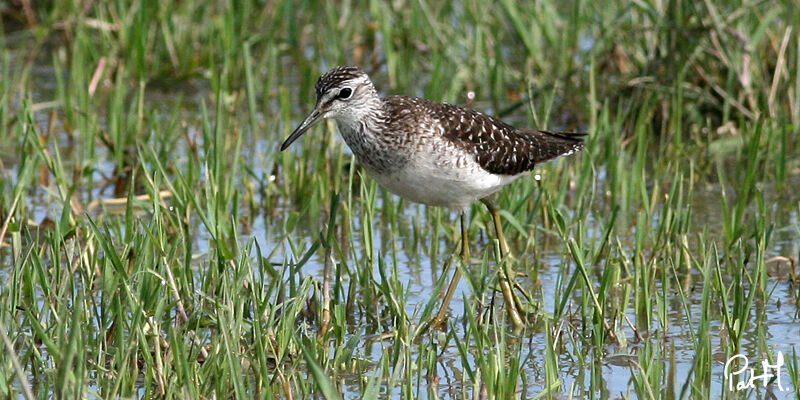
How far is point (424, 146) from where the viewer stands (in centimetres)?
607

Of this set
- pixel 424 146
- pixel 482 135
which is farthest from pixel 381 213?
pixel 424 146

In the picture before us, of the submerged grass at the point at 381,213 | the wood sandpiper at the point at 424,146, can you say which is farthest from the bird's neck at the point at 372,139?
the submerged grass at the point at 381,213

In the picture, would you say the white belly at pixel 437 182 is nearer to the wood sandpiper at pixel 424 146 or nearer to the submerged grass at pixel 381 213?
the wood sandpiper at pixel 424 146

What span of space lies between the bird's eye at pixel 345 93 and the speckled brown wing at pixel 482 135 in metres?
0.21

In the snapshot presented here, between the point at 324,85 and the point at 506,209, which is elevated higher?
the point at 324,85

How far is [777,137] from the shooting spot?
7992 mm

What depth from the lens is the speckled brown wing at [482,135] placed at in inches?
246

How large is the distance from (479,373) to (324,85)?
1.68m

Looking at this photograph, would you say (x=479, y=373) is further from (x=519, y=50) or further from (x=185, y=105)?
(x=185, y=105)

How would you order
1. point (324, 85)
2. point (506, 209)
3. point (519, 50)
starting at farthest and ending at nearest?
point (519, 50), point (506, 209), point (324, 85)

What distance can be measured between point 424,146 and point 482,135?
46 centimetres

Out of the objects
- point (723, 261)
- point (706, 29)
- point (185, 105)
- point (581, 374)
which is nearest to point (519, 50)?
point (706, 29)

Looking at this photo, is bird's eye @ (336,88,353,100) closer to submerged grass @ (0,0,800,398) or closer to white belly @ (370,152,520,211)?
white belly @ (370,152,520,211)

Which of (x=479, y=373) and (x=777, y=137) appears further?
(x=777, y=137)
